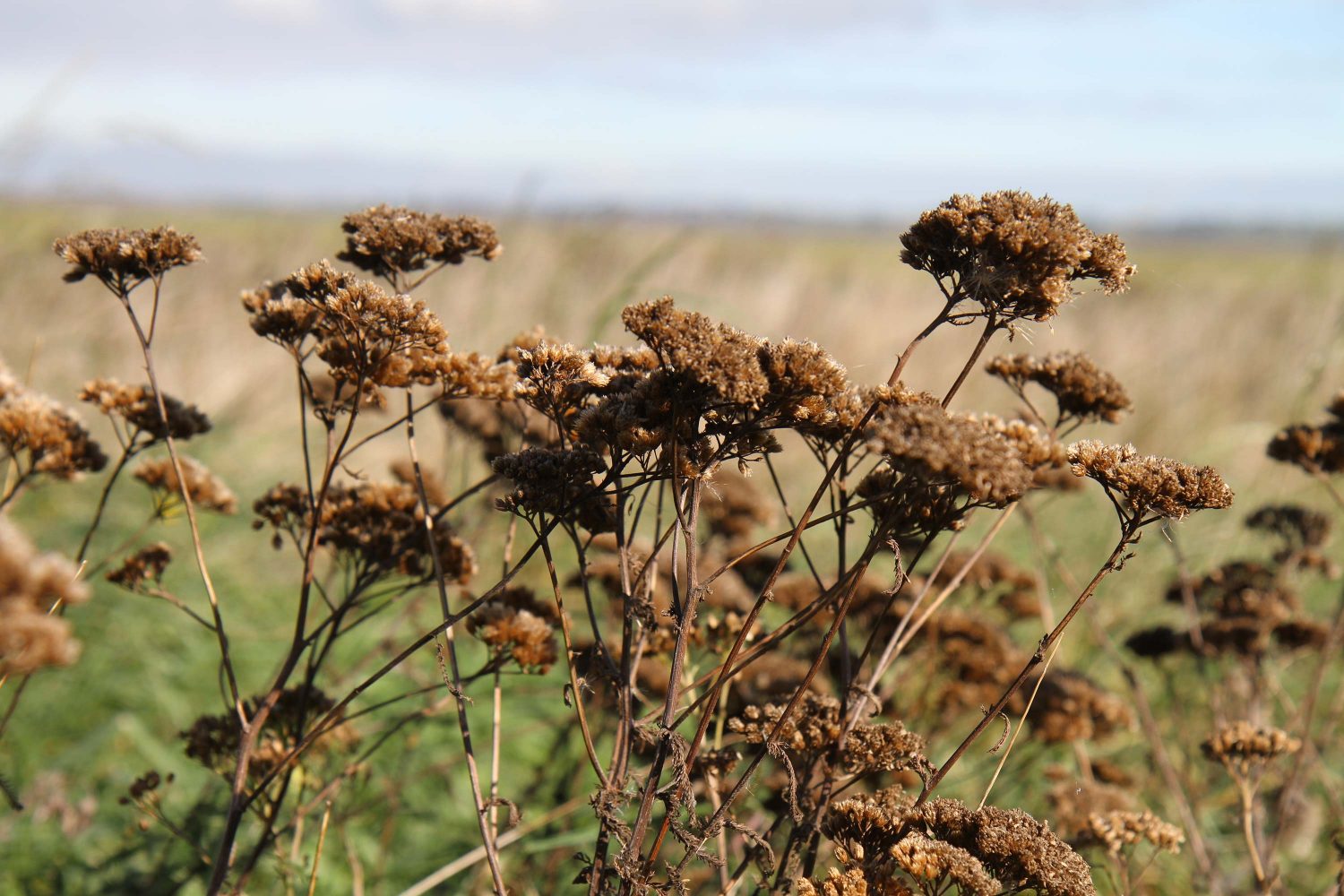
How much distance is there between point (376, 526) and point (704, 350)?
55.6 inches

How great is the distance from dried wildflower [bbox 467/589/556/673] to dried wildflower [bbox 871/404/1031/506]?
1194 mm

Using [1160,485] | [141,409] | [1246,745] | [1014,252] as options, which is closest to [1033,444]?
[1160,485]

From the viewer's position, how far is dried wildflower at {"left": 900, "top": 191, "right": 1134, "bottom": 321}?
6.96 ft

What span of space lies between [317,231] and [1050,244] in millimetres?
21663

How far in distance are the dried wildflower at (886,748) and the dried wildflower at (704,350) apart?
89cm

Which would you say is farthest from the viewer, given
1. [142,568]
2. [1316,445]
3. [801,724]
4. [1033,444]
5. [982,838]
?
[1316,445]

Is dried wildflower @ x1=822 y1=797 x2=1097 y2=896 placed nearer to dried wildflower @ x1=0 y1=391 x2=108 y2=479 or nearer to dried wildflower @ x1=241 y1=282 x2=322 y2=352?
dried wildflower @ x1=241 y1=282 x2=322 y2=352

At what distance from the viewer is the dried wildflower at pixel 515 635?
2738 mm

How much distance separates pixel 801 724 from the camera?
2.56 m

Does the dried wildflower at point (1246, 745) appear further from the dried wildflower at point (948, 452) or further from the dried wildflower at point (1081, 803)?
the dried wildflower at point (948, 452)

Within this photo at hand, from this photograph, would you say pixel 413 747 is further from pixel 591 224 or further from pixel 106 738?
pixel 591 224

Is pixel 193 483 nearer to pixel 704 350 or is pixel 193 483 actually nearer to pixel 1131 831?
pixel 704 350

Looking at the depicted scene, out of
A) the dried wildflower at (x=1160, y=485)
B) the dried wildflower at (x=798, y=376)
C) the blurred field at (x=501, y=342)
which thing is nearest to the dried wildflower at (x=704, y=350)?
the dried wildflower at (x=798, y=376)

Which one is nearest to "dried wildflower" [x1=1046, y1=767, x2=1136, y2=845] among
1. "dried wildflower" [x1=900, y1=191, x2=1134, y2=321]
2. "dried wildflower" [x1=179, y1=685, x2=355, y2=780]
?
"dried wildflower" [x1=900, y1=191, x2=1134, y2=321]
